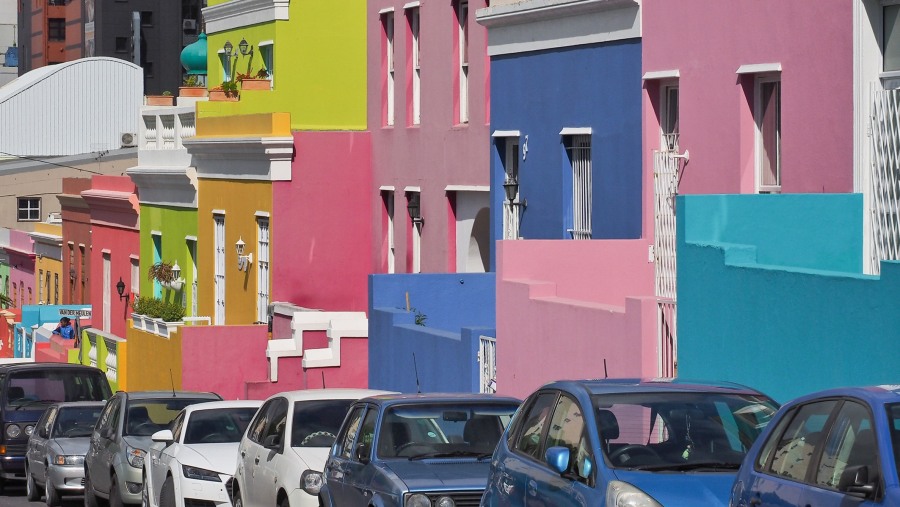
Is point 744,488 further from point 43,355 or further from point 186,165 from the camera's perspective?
point 43,355

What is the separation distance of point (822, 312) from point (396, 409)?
10.9 ft

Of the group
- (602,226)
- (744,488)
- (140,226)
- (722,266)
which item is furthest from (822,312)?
(140,226)

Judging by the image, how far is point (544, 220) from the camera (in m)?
21.8

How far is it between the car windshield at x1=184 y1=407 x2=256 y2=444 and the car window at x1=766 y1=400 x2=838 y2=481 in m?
9.60

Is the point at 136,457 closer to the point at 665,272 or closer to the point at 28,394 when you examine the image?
the point at 665,272

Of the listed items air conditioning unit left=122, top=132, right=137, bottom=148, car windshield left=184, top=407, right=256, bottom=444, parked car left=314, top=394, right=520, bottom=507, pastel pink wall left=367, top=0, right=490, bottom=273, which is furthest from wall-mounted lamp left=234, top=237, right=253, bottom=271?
air conditioning unit left=122, top=132, right=137, bottom=148

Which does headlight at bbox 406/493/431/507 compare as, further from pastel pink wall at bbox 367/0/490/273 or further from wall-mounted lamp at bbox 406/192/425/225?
wall-mounted lamp at bbox 406/192/425/225

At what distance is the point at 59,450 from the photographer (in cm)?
2133

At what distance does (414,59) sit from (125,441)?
35.8ft

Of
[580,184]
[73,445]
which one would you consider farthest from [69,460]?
[580,184]

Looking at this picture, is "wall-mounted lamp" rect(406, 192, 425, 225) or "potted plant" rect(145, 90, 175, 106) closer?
"wall-mounted lamp" rect(406, 192, 425, 225)

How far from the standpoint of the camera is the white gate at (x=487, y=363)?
1995 centimetres

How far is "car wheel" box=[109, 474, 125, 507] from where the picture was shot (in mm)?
18484

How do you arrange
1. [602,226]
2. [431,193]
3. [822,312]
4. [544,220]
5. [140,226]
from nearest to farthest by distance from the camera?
1. [822,312]
2. [602,226]
3. [544,220]
4. [431,193]
5. [140,226]
